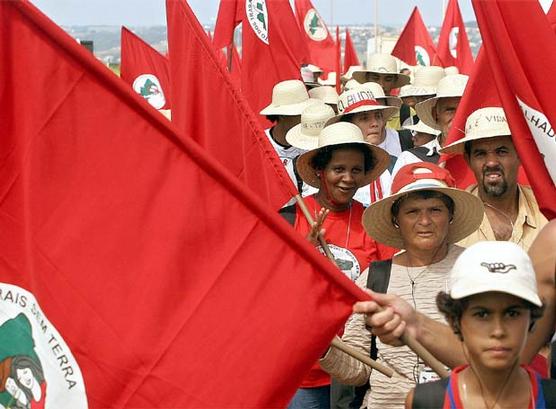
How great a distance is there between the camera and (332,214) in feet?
19.7

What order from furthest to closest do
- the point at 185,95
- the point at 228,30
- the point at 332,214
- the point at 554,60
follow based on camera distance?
the point at 228,30, the point at 185,95, the point at 332,214, the point at 554,60

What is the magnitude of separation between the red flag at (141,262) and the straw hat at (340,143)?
2458 mm

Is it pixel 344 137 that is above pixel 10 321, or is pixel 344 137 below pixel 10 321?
above

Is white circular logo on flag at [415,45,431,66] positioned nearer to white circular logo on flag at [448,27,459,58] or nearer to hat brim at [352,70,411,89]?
white circular logo on flag at [448,27,459,58]

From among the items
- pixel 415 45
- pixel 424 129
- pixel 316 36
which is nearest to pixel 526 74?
pixel 424 129

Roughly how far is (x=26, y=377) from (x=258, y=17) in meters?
6.80

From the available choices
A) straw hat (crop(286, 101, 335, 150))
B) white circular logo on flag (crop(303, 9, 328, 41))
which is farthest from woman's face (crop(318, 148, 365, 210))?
white circular logo on flag (crop(303, 9, 328, 41))

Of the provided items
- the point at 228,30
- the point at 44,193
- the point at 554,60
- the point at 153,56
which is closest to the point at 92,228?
the point at 44,193

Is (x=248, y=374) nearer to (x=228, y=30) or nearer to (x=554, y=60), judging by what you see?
(x=554, y=60)

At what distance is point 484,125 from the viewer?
5.89 metres

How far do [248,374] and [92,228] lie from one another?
0.63 metres

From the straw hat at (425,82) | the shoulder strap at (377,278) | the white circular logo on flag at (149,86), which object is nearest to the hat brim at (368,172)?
the shoulder strap at (377,278)

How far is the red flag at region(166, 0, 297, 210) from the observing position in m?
5.77

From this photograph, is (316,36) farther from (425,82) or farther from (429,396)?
(429,396)
